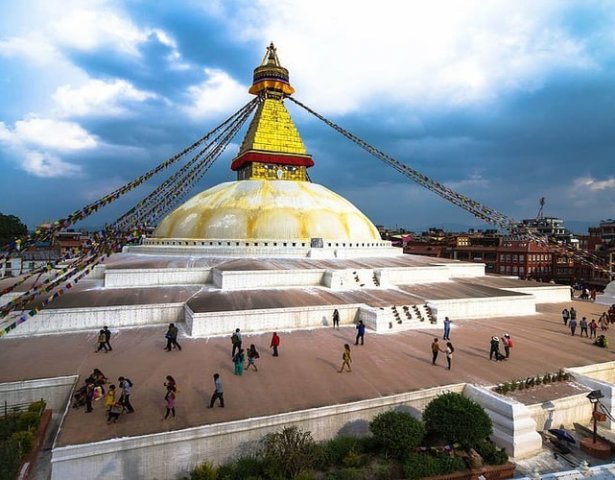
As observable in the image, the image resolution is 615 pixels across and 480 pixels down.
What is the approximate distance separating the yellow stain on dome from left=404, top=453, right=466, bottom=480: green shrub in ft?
41.9

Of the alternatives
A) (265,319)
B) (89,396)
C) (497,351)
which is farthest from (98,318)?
(497,351)

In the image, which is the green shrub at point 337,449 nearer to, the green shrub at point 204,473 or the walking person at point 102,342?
the green shrub at point 204,473

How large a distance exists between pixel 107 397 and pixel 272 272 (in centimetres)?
793

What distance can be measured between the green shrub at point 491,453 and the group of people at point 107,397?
18.2 ft

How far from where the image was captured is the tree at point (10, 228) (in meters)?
36.4

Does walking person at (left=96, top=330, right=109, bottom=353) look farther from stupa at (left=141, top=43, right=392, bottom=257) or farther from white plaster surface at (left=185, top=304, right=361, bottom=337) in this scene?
stupa at (left=141, top=43, right=392, bottom=257)

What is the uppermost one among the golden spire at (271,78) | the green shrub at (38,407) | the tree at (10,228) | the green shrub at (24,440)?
the golden spire at (271,78)

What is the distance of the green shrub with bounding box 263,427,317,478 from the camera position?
542cm

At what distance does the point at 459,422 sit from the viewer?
5906 mm

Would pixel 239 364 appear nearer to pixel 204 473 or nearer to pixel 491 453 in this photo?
pixel 204 473

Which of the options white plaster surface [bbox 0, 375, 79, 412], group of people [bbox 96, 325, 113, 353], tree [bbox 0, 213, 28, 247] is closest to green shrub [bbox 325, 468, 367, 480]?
white plaster surface [bbox 0, 375, 79, 412]

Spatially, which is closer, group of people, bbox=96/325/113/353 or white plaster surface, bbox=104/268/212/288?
group of people, bbox=96/325/113/353

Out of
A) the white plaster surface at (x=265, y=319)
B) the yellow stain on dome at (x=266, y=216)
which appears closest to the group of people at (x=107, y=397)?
the white plaster surface at (x=265, y=319)

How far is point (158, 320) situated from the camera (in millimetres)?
11312
